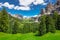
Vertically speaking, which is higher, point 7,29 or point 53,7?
point 53,7

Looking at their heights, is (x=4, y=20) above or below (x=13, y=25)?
above

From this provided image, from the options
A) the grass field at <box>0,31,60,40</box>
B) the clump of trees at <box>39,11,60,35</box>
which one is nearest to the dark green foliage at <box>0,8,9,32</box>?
the grass field at <box>0,31,60,40</box>

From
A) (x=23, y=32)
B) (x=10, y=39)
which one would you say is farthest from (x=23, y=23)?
(x=10, y=39)

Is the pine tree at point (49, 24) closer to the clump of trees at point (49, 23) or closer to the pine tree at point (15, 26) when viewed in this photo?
the clump of trees at point (49, 23)

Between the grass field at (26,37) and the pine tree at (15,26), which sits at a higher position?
the pine tree at (15,26)

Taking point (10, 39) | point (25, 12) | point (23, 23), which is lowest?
point (10, 39)

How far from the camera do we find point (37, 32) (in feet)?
13.8

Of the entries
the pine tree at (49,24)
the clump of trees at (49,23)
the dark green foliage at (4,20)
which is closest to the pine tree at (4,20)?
the dark green foliage at (4,20)

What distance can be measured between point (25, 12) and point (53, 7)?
728 millimetres

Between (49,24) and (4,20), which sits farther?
(49,24)

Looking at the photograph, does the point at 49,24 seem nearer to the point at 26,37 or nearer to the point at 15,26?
the point at 26,37

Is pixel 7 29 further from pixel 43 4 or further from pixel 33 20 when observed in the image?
pixel 43 4

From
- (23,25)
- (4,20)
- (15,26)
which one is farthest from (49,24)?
(4,20)

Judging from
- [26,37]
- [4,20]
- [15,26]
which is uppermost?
[4,20]
